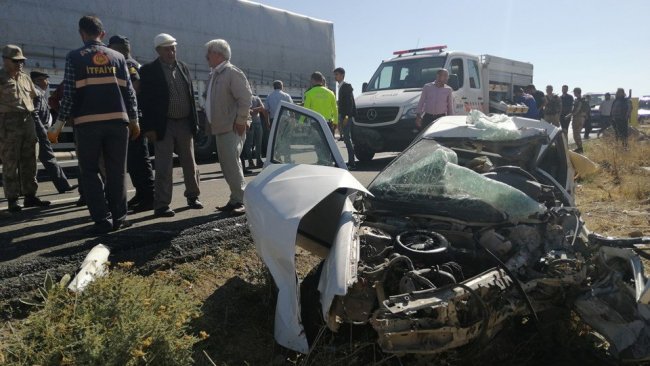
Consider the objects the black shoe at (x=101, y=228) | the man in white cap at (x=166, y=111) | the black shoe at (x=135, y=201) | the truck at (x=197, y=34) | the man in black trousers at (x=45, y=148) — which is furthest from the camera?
the truck at (x=197, y=34)

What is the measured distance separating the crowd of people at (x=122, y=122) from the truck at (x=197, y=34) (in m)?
0.43

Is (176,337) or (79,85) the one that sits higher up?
(79,85)

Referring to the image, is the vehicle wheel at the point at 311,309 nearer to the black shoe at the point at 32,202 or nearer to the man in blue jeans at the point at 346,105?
the black shoe at the point at 32,202

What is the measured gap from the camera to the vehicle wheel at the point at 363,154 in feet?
37.1

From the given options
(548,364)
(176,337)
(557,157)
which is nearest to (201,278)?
(176,337)

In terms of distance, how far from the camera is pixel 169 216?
17.3 ft

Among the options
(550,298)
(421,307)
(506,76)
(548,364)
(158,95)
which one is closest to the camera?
(421,307)

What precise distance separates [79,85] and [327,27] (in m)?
13.5

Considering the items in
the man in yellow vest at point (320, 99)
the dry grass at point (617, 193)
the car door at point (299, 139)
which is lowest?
the dry grass at point (617, 193)

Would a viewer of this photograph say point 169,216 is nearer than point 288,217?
No

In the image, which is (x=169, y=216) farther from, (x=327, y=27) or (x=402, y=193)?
(x=327, y=27)

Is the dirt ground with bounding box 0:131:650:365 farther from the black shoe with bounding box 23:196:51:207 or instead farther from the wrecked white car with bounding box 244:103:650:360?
the black shoe with bounding box 23:196:51:207

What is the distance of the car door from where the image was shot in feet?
13.2

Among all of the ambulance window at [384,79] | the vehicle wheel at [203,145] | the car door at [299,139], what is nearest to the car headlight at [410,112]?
the ambulance window at [384,79]
